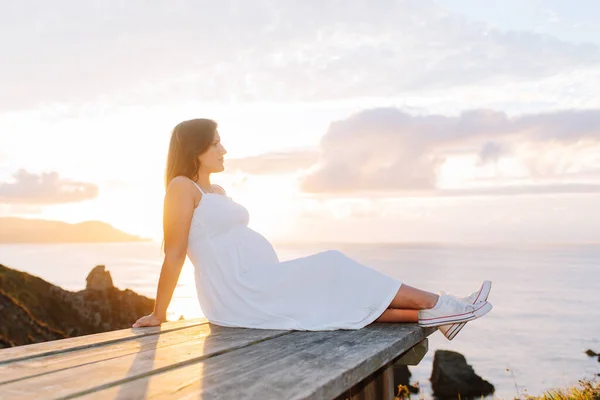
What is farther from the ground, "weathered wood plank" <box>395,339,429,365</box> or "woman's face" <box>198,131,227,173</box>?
"woman's face" <box>198,131,227,173</box>

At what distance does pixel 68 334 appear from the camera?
11.9m

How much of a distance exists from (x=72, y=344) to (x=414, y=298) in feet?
7.59

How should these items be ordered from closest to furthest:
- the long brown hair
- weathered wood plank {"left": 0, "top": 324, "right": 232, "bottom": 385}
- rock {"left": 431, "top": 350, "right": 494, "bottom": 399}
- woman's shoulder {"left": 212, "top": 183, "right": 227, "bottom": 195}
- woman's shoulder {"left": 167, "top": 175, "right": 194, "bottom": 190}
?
weathered wood plank {"left": 0, "top": 324, "right": 232, "bottom": 385}, woman's shoulder {"left": 167, "top": 175, "right": 194, "bottom": 190}, the long brown hair, woman's shoulder {"left": 212, "top": 183, "right": 227, "bottom": 195}, rock {"left": 431, "top": 350, "right": 494, "bottom": 399}

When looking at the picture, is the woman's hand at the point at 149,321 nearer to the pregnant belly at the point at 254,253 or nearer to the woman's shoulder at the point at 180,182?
the pregnant belly at the point at 254,253

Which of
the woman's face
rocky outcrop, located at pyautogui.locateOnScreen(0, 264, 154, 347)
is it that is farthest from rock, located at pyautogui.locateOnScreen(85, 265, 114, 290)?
the woman's face

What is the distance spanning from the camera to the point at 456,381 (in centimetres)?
2462

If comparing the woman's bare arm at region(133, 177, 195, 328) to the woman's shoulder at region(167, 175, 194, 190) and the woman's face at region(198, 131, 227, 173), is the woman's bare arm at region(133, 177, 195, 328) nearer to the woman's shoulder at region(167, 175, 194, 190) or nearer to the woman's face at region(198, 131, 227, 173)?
the woman's shoulder at region(167, 175, 194, 190)

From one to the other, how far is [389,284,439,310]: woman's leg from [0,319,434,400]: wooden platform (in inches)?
6.5

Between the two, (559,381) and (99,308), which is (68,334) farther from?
(559,381)

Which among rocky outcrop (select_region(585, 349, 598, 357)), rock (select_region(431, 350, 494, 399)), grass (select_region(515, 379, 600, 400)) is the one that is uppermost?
grass (select_region(515, 379, 600, 400))

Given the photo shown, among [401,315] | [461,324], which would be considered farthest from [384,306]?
[461,324]

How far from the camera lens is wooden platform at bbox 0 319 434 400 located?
95.6 inches

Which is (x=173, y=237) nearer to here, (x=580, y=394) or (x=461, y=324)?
(x=461, y=324)

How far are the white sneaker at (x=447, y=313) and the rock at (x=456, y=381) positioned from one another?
70.5 feet
